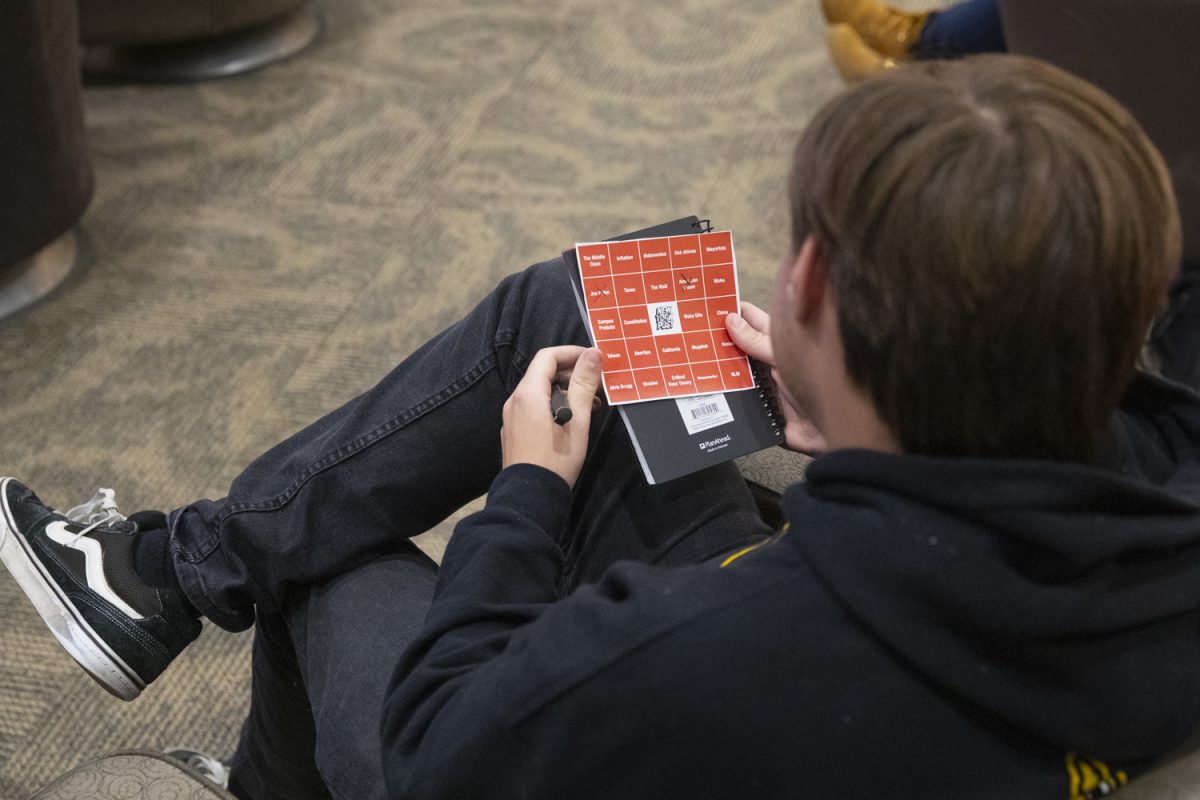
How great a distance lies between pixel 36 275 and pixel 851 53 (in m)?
1.60

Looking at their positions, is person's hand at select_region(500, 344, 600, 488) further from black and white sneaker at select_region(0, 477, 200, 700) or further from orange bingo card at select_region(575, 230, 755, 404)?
black and white sneaker at select_region(0, 477, 200, 700)

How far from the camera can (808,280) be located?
2.24ft

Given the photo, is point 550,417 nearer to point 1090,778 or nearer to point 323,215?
point 1090,778

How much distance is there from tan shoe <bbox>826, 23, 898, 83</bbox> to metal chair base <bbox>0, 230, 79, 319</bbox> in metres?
1.51

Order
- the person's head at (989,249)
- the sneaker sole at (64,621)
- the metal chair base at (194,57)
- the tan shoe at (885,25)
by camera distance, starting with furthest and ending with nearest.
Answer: the metal chair base at (194,57), the tan shoe at (885,25), the sneaker sole at (64,621), the person's head at (989,249)

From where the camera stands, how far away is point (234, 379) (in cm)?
190

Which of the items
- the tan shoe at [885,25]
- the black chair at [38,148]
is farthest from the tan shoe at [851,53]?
the black chair at [38,148]

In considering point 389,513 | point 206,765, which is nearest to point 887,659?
point 389,513

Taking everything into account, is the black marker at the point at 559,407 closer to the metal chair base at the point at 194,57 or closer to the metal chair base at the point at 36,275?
the metal chair base at the point at 36,275

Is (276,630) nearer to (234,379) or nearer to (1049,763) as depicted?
(1049,763)

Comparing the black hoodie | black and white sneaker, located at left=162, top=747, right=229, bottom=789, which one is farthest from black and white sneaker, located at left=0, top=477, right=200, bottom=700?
the black hoodie

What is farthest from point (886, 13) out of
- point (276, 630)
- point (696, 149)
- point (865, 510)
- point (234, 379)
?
point (865, 510)

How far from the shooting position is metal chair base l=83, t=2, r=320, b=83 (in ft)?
8.80

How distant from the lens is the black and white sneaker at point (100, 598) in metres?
1.13
